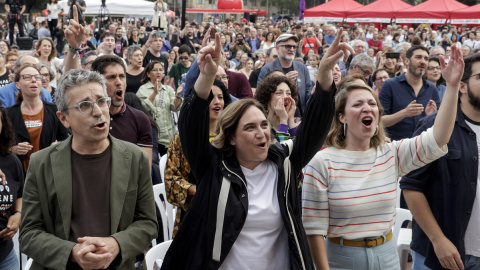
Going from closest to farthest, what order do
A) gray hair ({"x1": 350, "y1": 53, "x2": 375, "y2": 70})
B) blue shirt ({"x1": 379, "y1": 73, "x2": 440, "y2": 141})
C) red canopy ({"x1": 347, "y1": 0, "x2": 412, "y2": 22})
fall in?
1. blue shirt ({"x1": 379, "y1": 73, "x2": 440, "y2": 141})
2. gray hair ({"x1": 350, "y1": 53, "x2": 375, "y2": 70})
3. red canopy ({"x1": 347, "y1": 0, "x2": 412, "y2": 22})

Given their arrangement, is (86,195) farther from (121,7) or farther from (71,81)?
(121,7)

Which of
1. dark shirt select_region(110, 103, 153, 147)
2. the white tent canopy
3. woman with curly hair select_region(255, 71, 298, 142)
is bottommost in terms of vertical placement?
dark shirt select_region(110, 103, 153, 147)

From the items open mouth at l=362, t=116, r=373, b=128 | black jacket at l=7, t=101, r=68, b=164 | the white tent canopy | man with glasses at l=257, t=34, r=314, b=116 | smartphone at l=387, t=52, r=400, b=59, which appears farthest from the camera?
the white tent canopy

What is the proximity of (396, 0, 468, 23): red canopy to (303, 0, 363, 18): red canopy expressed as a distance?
2.48 meters

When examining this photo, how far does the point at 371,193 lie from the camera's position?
301 centimetres

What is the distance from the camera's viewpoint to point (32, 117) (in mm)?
5004

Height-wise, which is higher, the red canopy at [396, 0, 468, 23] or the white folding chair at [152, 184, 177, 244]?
the red canopy at [396, 0, 468, 23]

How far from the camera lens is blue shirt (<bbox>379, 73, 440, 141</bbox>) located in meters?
6.03

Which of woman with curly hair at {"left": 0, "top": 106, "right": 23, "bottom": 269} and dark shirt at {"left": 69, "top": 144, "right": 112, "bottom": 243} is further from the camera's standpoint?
woman with curly hair at {"left": 0, "top": 106, "right": 23, "bottom": 269}

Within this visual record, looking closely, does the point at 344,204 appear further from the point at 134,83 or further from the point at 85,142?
the point at 134,83

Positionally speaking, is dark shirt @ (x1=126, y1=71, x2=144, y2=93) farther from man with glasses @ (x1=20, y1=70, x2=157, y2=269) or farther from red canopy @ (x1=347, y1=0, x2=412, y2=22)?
red canopy @ (x1=347, y1=0, x2=412, y2=22)

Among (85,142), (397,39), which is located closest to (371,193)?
(85,142)

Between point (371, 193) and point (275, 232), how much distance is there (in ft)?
1.91

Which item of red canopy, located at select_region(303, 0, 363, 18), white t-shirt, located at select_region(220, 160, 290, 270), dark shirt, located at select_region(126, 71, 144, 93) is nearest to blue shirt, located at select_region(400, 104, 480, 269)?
white t-shirt, located at select_region(220, 160, 290, 270)
